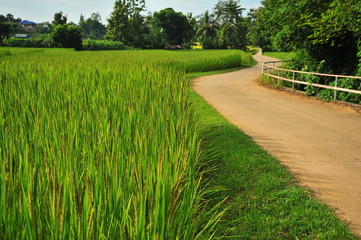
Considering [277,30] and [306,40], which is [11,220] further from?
[277,30]

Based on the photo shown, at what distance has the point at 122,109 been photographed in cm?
405

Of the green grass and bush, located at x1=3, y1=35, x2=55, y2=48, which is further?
bush, located at x1=3, y1=35, x2=55, y2=48

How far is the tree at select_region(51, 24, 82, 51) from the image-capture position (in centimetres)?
5762

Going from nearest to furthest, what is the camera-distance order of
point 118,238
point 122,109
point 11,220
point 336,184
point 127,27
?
1. point 11,220
2. point 118,238
3. point 122,109
4. point 336,184
5. point 127,27

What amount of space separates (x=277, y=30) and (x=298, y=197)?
46.3ft

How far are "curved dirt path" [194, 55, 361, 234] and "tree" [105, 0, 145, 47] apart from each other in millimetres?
60249

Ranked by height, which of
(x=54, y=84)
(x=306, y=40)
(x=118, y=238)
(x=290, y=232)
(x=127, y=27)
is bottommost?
(x=290, y=232)

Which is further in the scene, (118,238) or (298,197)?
(298,197)

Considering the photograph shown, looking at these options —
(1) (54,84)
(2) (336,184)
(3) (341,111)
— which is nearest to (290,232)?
(2) (336,184)

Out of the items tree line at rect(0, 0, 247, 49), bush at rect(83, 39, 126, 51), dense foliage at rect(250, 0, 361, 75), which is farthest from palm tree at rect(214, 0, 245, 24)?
dense foliage at rect(250, 0, 361, 75)

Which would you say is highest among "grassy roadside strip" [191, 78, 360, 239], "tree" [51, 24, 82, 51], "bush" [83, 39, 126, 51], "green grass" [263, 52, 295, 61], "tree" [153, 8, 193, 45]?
"tree" [153, 8, 193, 45]

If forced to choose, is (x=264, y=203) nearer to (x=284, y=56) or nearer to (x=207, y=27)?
(x=284, y=56)

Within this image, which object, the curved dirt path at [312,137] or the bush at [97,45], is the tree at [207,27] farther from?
the curved dirt path at [312,137]

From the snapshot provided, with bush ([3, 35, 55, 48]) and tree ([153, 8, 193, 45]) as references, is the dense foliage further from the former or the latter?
tree ([153, 8, 193, 45])
